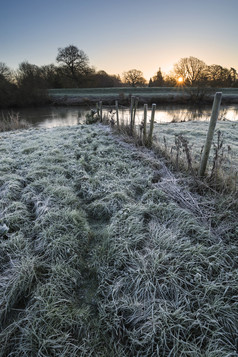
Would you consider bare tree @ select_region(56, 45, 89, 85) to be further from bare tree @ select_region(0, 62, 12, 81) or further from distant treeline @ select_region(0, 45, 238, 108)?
bare tree @ select_region(0, 62, 12, 81)

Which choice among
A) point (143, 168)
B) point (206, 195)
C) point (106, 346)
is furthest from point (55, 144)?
point (106, 346)

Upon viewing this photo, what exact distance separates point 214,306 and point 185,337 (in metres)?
0.32

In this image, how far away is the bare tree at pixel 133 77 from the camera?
47.7 metres

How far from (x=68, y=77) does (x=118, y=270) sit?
4231 cm

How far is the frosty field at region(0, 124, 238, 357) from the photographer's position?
1277 millimetres

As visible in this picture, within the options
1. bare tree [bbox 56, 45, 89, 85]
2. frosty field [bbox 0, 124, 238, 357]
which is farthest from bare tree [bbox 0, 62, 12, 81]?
frosty field [bbox 0, 124, 238, 357]

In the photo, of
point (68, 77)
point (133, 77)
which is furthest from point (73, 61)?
point (133, 77)

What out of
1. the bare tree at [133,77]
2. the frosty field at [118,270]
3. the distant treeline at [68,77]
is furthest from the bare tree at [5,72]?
the bare tree at [133,77]

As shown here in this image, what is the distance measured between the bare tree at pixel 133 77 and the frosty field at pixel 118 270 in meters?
51.6

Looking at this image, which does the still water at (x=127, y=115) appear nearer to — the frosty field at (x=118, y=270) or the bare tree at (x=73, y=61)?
the frosty field at (x=118, y=270)

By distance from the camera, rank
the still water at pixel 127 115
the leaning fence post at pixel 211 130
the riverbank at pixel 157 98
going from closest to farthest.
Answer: the leaning fence post at pixel 211 130 < the still water at pixel 127 115 < the riverbank at pixel 157 98

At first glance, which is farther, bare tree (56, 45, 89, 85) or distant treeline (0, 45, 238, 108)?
bare tree (56, 45, 89, 85)

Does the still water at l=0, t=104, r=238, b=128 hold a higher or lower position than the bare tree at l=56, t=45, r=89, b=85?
lower

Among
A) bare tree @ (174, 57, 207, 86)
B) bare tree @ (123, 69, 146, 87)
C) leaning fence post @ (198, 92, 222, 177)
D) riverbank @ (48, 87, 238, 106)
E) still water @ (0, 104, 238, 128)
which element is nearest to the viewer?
leaning fence post @ (198, 92, 222, 177)
